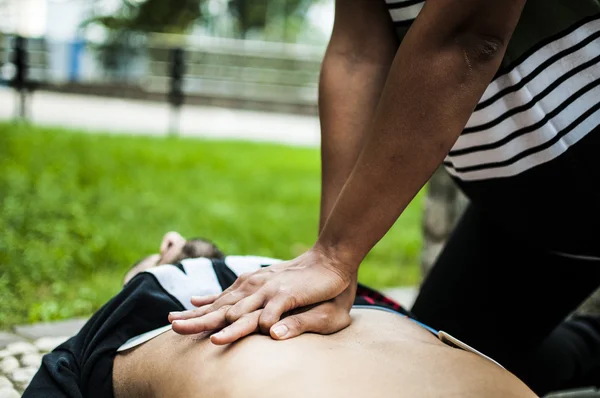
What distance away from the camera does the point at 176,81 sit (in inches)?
438

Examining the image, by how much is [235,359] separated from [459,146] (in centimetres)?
70

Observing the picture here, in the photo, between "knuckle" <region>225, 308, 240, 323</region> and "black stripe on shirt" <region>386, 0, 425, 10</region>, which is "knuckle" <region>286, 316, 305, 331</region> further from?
"black stripe on shirt" <region>386, 0, 425, 10</region>

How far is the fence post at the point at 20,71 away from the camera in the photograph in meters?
10.1

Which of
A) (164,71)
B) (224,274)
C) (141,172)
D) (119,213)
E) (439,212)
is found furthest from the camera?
(164,71)

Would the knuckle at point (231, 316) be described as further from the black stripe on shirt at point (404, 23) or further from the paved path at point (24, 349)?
the paved path at point (24, 349)

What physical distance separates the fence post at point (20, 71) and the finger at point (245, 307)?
31.5 feet

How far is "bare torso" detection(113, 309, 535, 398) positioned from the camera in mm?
1184

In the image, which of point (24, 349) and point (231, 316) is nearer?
point (231, 316)

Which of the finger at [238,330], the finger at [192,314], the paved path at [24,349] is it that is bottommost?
the paved path at [24,349]

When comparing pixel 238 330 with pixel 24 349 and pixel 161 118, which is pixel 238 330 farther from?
pixel 161 118

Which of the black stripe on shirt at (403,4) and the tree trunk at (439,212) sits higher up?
the black stripe on shirt at (403,4)

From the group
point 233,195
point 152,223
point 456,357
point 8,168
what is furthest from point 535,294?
point 8,168

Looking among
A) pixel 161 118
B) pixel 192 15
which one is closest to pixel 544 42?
pixel 161 118

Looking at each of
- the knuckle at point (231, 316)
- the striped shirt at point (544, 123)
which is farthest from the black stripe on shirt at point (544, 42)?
the knuckle at point (231, 316)
